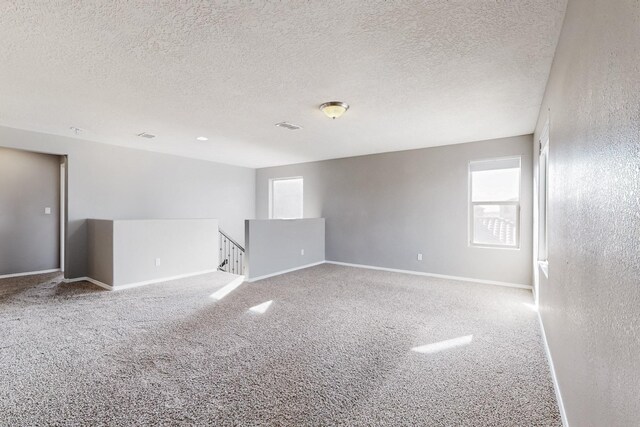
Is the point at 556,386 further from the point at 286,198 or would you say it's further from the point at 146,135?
the point at 286,198

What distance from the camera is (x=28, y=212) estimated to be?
216 inches

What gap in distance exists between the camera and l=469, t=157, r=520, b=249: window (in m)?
4.84

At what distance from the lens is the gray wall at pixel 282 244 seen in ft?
17.0

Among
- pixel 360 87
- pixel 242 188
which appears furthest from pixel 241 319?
pixel 242 188

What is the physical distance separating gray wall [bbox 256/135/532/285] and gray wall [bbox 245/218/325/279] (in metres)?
0.47

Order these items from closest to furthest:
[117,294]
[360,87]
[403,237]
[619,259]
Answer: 1. [619,259]
2. [360,87]
3. [117,294]
4. [403,237]

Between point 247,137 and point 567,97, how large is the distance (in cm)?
415

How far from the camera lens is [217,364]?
2387 mm

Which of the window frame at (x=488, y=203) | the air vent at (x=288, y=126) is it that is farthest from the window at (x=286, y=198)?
the window frame at (x=488, y=203)

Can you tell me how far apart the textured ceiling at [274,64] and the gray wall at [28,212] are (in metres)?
1.56

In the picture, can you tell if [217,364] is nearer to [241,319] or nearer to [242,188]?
[241,319]

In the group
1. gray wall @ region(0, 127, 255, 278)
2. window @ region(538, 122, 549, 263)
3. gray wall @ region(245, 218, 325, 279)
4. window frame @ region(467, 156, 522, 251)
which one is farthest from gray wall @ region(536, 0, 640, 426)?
gray wall @ region(0, 127, 255, 278)

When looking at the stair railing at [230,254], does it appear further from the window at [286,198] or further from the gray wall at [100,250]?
the gray wall at [100,250]

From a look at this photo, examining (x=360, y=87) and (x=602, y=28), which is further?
(x=360, y=87)
